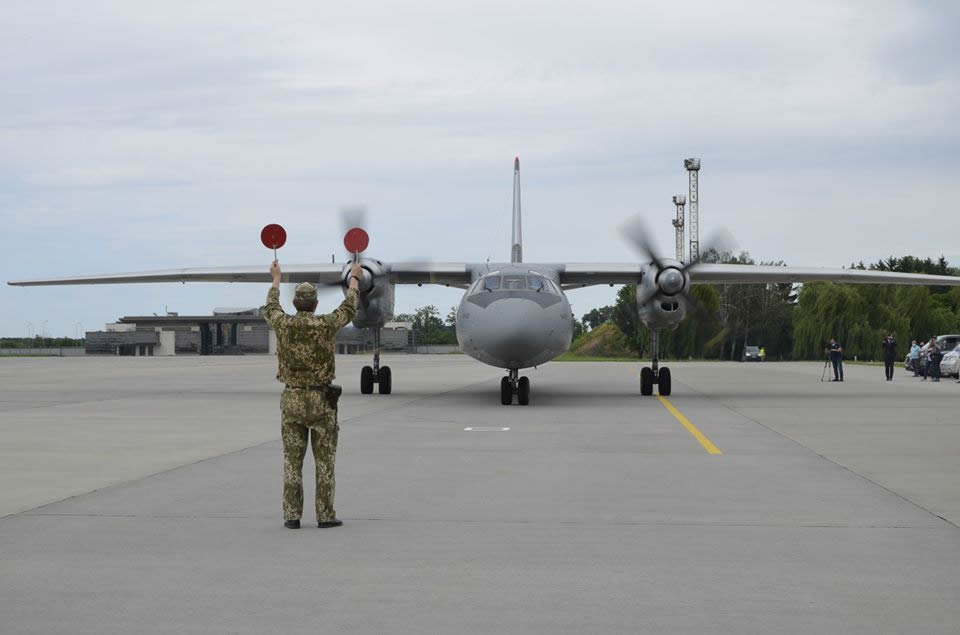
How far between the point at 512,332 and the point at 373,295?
6.80 metres

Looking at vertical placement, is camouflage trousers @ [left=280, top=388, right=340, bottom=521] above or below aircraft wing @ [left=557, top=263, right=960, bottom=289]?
below

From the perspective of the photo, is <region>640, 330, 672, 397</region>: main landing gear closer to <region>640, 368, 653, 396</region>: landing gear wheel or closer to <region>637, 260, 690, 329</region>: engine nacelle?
<region>640, 368, 653, 396</region>: landing gear wheel

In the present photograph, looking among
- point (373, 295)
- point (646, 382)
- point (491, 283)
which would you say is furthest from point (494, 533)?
point (646, 382)

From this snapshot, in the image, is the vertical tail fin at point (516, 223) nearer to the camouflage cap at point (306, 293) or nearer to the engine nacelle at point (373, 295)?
the engine nacelle at point (373, 295)

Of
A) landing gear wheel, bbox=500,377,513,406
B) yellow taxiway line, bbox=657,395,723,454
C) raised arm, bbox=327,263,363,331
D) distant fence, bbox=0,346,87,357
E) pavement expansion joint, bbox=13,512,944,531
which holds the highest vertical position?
raised arm, bbox=327,263,363,331

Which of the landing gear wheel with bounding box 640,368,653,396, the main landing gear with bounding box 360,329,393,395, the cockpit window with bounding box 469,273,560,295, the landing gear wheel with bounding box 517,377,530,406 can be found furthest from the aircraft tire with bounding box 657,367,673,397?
the main landing gear with bounding box 360,329,393,395

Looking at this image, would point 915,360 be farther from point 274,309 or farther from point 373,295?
point 274,309

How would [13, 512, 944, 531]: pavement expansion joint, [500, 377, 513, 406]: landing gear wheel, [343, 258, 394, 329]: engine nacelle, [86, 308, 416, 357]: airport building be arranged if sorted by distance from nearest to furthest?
1. [13, 512, 944, 531]: pavement expansion joint
2. [500, 377, 513, 406]: landing gear wheel
3. [343, 258, 394, 329]: engine nacelle
4. [86, 308, 416, 357]: airport building

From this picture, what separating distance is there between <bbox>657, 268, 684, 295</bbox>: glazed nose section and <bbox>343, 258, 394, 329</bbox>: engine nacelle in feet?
22.2

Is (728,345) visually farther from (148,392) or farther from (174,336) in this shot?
(148,392)

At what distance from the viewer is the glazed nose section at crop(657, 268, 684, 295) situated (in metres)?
25.0

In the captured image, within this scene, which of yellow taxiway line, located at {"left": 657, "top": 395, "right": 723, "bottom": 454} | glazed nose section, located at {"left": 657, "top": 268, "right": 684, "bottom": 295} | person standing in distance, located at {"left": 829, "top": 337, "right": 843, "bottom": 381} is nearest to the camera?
yellow taxiway line, located at {"left": 657, "top": 395, "right": 723, "bottom": 454}

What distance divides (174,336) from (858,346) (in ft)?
259

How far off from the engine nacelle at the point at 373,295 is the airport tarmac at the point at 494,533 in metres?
9.69
